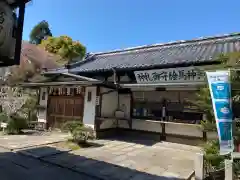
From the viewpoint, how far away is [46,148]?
8.19 metres

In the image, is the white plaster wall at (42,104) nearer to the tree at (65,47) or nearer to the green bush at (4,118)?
the green bush at (4,118)

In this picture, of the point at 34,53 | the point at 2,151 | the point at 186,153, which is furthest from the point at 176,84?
the point at 34,53

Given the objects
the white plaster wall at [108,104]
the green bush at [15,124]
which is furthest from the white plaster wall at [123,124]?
the green bush at [15,124]

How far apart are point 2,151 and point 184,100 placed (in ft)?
27.1

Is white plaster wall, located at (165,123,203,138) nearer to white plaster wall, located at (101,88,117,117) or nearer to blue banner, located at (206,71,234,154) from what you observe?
white plaster wall, located at (101,88,117,117)

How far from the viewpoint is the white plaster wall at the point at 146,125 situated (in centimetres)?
1107

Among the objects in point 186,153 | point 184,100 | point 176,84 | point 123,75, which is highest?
point 123,75

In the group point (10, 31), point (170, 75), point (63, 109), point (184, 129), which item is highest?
point (170, 75)

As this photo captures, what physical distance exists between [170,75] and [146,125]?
303 cm

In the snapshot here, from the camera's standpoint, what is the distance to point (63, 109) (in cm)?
1246

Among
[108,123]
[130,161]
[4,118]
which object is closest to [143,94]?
[108,123]

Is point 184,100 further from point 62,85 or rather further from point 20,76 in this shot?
point 20,76

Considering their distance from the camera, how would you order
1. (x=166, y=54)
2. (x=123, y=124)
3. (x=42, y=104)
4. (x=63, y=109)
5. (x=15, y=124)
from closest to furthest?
1. (x=15, y=124)
2. (x=123, y=124)
3. (x=63, y=109)
4. (x=166, y=54)
5. (x=42, y=104)

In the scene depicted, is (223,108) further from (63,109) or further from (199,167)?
(63,109)
